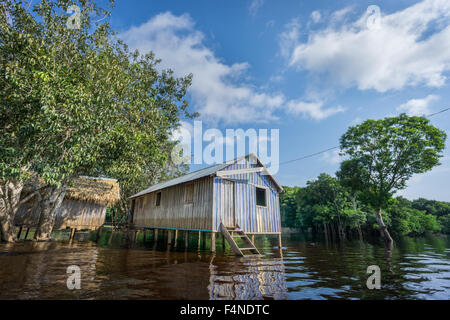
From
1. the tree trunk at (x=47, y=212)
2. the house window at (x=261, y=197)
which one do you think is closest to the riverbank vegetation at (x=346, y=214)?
the house window at (x=261, y=197)

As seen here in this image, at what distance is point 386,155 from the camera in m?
22.0

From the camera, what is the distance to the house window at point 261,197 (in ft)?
47.5

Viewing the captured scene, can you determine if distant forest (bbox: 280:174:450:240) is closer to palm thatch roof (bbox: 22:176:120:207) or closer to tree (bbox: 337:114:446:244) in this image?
tree (bbox: 337:114:446:244)

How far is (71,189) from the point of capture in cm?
1689

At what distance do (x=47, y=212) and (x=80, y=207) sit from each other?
10.5 feet

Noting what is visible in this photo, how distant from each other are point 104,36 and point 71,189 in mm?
11688

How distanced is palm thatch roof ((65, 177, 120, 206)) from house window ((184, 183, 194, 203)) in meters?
6.50

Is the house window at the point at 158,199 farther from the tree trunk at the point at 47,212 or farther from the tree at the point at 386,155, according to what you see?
the tree at the point at 386,155

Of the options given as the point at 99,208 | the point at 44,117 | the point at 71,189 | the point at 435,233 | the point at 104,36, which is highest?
the point at 104,36

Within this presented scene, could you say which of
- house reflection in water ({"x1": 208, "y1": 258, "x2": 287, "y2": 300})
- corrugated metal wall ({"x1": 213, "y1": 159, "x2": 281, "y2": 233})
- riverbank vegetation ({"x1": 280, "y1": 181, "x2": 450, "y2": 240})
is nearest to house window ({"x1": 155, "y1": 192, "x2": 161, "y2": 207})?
corrugated metal wall ({"x1": 213, "y1": 159, "x2": 281, "y2": 233})

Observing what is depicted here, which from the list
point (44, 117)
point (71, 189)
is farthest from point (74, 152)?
point (71, 189)

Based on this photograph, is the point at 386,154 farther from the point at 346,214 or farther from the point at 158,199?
the point at 158,199
